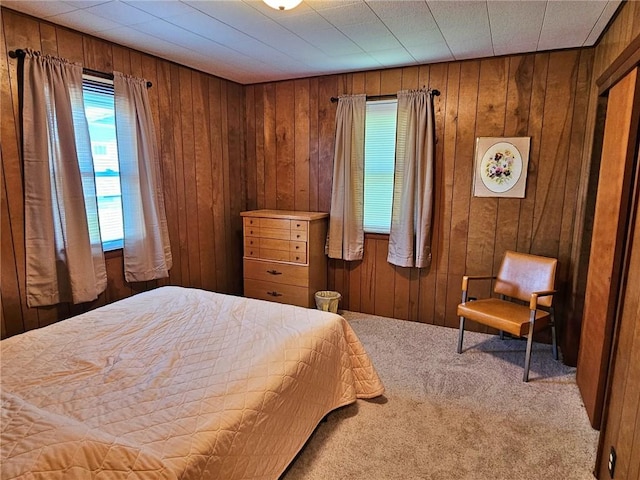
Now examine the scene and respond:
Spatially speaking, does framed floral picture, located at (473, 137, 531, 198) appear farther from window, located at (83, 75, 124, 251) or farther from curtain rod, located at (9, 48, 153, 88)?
window, located at (83, 75, 124, 251)

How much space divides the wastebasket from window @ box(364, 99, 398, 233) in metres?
0.74

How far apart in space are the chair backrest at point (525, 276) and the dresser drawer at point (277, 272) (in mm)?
1747

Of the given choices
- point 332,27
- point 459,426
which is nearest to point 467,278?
point 459,426

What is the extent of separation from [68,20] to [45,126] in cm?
69

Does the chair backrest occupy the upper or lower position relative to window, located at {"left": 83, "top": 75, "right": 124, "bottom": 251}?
lower

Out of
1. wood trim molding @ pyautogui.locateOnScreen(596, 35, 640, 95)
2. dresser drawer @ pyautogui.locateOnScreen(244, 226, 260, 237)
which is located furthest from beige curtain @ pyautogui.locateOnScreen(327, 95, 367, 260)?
wood trim molding @ pyautogui.locateOnScreen(596, 35, 640, 95)

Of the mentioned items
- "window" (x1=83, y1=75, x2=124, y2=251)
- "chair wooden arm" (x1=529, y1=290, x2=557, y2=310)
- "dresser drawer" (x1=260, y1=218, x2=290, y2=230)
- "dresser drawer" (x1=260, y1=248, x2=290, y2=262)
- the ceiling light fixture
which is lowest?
"chair wooden arm" (x1=529, y1=290, x2=557, y2=310)

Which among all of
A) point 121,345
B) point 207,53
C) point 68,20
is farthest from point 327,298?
point 68,20

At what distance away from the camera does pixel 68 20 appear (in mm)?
2486

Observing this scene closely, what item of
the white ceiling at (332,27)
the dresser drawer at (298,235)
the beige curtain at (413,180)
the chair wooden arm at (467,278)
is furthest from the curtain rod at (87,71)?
the chair wooden arm at (467,278)

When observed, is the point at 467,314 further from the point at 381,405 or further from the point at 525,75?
the point at 525,75

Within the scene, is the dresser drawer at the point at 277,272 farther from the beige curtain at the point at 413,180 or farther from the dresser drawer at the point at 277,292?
the beige curtain at the point at 413,180

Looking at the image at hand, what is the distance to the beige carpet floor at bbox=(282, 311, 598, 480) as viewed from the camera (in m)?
1.91

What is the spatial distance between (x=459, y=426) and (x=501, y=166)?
216cm
